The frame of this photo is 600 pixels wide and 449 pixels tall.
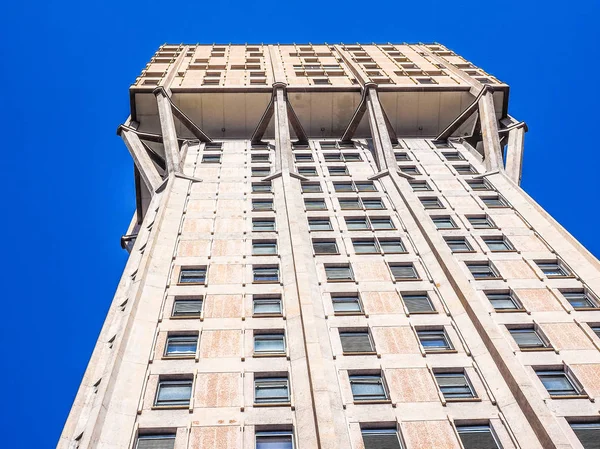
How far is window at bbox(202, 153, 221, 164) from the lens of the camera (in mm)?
46906

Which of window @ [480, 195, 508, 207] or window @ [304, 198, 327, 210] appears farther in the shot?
window @ [480, 195, 508, 207]

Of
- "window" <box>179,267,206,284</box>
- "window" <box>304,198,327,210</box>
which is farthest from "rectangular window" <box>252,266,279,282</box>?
"window" <box>304,198,327,210</box>

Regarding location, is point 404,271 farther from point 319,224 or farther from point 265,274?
point 319,224

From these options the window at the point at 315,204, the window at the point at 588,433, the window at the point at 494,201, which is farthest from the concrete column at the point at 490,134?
the window at the point at 588,433

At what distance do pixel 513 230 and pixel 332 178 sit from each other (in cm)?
1142

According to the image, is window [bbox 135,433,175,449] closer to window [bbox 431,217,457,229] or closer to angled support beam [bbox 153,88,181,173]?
window [bbox 431,217,457,229]

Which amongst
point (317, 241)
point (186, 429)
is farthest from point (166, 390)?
point (317, 241)

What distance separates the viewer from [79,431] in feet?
76.6

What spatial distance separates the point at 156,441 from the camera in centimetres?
2248

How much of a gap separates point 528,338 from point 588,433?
18.2ft

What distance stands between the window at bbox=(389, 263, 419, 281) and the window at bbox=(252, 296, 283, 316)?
5248 mm

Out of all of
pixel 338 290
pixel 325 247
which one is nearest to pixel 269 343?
pixel 338 290

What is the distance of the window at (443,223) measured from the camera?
37.5 meters

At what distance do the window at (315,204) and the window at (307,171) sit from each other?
4.52 m
